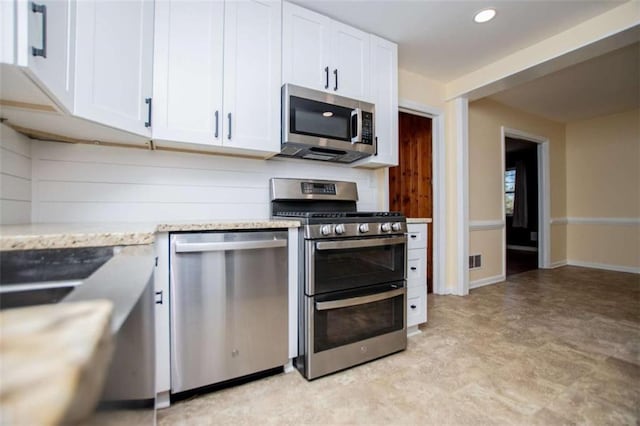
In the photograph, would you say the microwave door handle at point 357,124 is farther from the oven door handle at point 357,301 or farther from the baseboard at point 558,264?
the baseboard at point 558,264

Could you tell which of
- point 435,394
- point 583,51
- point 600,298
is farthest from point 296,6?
point 600,298

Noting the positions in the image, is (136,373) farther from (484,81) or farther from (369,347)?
(484,81)

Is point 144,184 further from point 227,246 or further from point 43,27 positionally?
point 43,27

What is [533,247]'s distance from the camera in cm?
698

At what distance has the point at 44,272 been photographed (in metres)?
0.81

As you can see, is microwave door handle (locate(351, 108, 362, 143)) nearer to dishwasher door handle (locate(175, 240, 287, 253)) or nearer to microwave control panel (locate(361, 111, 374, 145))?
microwave control panel (locate(361, 111, 374, 145))

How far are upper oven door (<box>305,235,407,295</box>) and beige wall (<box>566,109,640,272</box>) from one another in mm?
4717

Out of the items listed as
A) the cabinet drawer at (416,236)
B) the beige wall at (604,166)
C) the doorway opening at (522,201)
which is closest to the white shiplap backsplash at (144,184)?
the cabinet drawer at (416,236)

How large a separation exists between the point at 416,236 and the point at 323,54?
1.53 m

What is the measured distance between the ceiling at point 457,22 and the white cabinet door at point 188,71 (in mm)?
723

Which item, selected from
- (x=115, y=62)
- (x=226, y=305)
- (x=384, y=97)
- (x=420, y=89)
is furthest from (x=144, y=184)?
(x=420, y=89)

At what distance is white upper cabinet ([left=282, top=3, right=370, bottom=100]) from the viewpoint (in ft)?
6.68

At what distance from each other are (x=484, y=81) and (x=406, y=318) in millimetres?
2488

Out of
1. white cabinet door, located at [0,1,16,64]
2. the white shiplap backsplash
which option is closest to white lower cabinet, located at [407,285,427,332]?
the white shiplap backsplash
